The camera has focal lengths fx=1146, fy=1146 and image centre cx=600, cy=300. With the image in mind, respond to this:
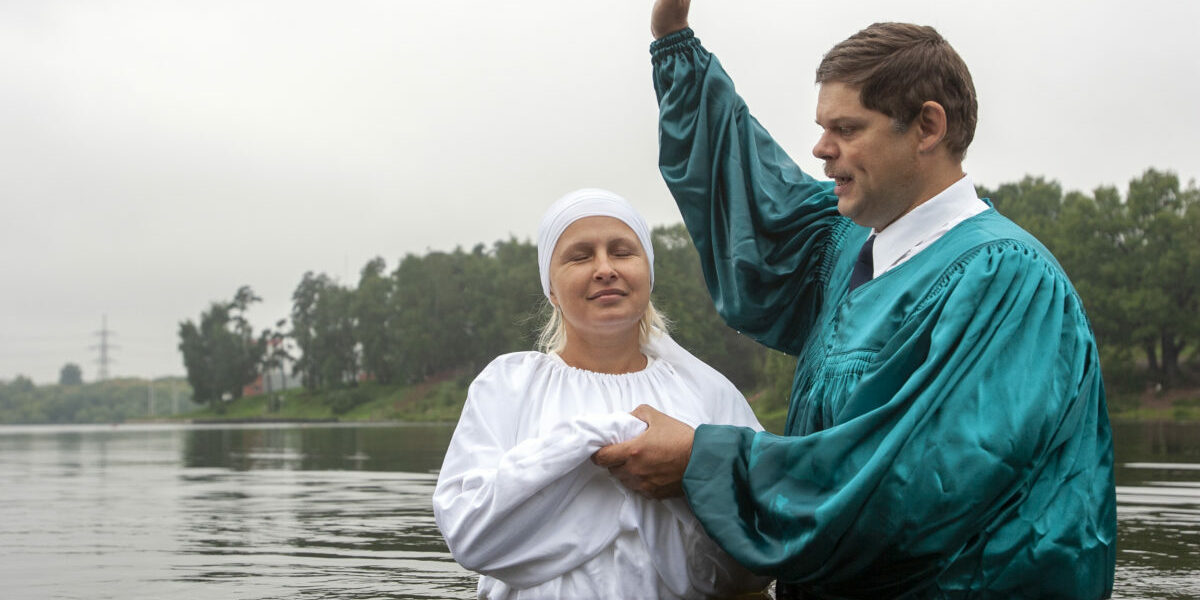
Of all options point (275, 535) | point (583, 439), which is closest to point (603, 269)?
point (583, 439)

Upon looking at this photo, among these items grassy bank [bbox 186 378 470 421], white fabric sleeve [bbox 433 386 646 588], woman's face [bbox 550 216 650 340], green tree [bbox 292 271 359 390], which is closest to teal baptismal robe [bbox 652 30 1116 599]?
white fabric sleeve [bbox 433 386 646 588]

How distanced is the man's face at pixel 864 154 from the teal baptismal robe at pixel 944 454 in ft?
0.65

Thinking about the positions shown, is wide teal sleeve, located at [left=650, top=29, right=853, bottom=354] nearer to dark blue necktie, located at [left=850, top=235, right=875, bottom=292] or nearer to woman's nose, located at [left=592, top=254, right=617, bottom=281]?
dark blue necktie, located at [left=850, top=235, right=875, bottom=292]

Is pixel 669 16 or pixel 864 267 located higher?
pixel 669 16

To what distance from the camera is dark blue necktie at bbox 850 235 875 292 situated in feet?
11.3

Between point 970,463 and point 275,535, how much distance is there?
25.7 feet

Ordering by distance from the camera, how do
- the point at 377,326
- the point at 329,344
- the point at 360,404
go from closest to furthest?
the point at 360,404, the point at 377,326, the point at 329,344

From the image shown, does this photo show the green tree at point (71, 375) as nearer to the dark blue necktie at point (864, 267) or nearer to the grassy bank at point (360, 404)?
the grassy bank at point (360, 404)

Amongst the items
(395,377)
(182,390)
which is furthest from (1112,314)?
(182,390)

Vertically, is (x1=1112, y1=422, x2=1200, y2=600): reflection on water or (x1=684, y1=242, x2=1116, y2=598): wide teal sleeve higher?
(x1=684, y1=242, x2=1116, y2=598): wide teal sleeve

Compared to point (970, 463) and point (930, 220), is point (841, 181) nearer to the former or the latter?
point (930, 220)

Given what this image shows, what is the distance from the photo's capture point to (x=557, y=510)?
10.1ft

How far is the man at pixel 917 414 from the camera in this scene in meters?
2.70

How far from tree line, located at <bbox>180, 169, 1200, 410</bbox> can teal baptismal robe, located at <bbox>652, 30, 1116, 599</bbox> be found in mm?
1159
